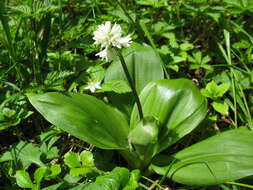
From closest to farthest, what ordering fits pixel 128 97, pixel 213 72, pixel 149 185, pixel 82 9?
pixel 149 185 → pixel 128 97 → pixel 213 72 → pixel 82 9

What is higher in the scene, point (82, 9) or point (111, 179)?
point (82, 9)

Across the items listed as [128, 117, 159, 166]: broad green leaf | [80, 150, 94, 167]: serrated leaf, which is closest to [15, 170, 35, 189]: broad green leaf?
[80, 150, 94, 167]: serrated leaf

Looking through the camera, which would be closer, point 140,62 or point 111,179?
point 111,179

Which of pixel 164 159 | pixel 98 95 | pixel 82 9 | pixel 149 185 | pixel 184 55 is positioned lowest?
pixel 149 185

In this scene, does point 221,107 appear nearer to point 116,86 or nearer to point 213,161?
point 213,161

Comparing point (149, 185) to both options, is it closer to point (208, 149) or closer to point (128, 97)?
point (208, 149)

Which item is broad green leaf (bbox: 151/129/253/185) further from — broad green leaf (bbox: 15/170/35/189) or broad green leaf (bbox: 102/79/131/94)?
broad green leaf (bbox: 15/170/35/189)

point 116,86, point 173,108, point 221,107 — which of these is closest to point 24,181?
point 116,86

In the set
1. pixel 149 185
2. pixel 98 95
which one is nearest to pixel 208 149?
pixel 149 185
